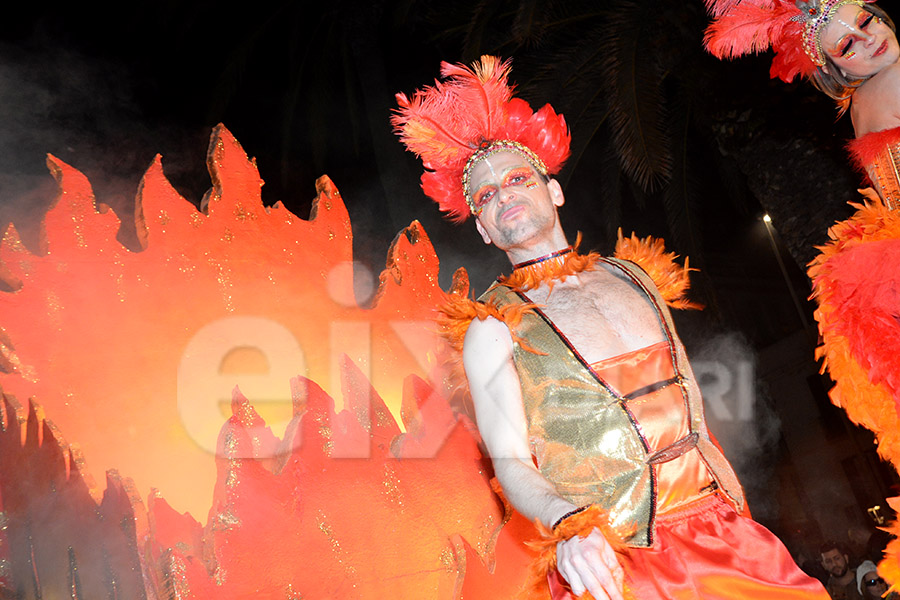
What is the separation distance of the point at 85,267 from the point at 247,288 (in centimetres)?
56

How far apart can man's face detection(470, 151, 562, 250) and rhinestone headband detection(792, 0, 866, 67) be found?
0.90 meters

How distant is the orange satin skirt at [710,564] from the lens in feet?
6.00

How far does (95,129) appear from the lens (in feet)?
16.4

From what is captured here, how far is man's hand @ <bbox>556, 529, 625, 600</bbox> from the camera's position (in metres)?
1.57

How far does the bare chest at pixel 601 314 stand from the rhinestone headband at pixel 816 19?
90 cm

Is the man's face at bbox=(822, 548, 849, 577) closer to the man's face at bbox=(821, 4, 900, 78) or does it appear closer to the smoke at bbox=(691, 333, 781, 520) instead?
the smoke at bbox=(691, 333, 781, 520)

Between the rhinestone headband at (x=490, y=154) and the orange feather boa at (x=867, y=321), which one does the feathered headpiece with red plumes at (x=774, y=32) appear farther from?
the rhinestone headband at (x=490, y=154)

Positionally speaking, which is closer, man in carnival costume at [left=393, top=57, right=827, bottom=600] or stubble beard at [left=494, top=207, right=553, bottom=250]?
man in carnival costume at [left=393, top=57, right=827, bottom=600]

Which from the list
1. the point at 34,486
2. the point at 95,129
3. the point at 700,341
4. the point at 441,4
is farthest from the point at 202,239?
the point at 700,341

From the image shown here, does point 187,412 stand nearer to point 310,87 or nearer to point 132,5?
point 310,87

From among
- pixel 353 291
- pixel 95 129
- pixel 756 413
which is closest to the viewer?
pixel 353 291

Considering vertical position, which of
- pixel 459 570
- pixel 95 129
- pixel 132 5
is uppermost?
pixel 132 5

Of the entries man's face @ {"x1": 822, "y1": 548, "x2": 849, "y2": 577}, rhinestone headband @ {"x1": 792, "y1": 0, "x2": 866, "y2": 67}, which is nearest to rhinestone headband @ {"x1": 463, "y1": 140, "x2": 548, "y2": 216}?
rhinestone headband @ {"x1": 792, "y1": 0, "x2": 866, "y2": 67}

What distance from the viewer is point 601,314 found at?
7.23ft
